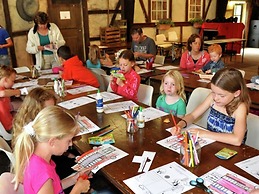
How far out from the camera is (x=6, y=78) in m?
2.80

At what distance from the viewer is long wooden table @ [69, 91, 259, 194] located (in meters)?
1.38

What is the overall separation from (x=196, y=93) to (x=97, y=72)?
5.70 feet

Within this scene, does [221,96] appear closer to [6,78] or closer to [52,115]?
[52,115]

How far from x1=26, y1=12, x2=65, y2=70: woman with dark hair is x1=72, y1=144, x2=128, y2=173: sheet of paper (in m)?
3.08

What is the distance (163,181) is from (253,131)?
0.95m

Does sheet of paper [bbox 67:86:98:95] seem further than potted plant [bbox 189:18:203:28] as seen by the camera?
No

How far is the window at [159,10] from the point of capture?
9.60 m

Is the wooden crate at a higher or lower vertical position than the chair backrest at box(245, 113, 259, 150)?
higher

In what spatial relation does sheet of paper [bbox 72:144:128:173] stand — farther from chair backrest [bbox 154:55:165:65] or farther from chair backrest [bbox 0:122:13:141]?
chair backrest [bbox 154:55:165:65]

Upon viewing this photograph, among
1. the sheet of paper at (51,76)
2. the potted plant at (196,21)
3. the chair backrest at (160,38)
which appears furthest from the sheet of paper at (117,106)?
the potted plant at (196,21)

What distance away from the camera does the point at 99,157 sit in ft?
5.09

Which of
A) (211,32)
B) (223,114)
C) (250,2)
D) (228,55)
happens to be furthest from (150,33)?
(223,114)

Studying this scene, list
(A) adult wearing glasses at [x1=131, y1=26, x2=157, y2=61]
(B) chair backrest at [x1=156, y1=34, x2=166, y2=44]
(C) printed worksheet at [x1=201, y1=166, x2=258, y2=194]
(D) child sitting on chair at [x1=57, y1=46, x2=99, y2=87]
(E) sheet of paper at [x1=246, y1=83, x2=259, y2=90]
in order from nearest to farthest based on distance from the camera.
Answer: (C) printed worksheet at [x1=201, y1=166, x2=258, y2=194], (E) sheet of paper at [x1=246, y1=83, x2=259, y2=90], (D) child sitting on chair at [x1=57, y1=46, x2=99, y2=87], (A) adult wearing glasses at [x1=131, y1=26, x2=157, y2=61], (B) chair backrest at [x1=156, y1=34, x2=166, y2=44]

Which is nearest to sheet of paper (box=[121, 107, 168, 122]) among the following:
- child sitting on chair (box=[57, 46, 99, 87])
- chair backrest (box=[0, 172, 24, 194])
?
chair backrest (box=[0, 172, 24, 194])
